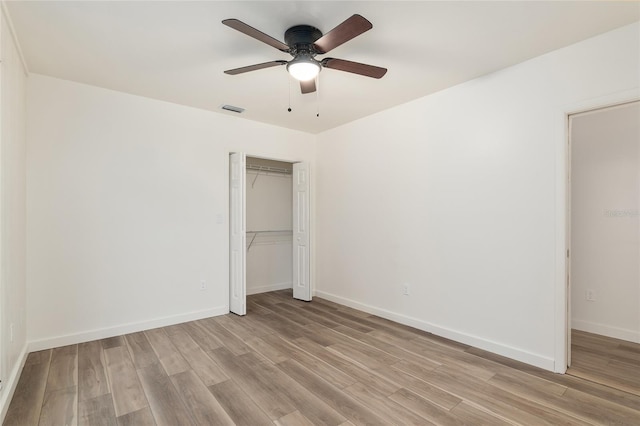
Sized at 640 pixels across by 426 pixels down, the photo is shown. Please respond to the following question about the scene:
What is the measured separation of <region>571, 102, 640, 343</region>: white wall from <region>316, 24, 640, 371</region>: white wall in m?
1.10

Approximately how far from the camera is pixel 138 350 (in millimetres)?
3129

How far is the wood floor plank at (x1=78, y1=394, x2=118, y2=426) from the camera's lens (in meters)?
2.05

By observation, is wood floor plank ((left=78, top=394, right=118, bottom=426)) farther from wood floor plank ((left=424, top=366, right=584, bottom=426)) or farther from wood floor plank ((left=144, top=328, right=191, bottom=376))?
wood floor plank ((left=424, top=366, right=584, bottom=426))

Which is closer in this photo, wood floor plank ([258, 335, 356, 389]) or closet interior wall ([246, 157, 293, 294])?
wood floor plank ([258, 335, 356, 389])

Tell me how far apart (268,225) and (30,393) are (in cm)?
375

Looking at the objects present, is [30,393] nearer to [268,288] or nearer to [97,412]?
[97,412]

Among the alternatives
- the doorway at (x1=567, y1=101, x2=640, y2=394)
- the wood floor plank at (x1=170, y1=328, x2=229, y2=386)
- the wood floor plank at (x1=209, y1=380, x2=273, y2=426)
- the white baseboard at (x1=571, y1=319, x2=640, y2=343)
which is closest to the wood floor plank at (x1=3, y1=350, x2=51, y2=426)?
the wood floor plank at (x1=170, y1=328, x2=229, y2=386)

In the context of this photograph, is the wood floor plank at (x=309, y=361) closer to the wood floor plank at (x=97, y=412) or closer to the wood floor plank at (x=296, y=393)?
the wood floor plank at (x=296, y=393)

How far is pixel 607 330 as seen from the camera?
345cm

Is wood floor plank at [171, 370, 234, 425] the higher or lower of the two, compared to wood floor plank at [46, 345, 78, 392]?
lower

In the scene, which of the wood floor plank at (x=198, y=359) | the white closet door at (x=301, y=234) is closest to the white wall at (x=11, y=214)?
the wood floor plank at (x=198, y=359)

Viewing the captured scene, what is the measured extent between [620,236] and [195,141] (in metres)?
5.05

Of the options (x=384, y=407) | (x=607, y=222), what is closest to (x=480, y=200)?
(x=607, y=222)

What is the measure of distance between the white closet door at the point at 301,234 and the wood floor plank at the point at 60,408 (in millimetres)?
3040
